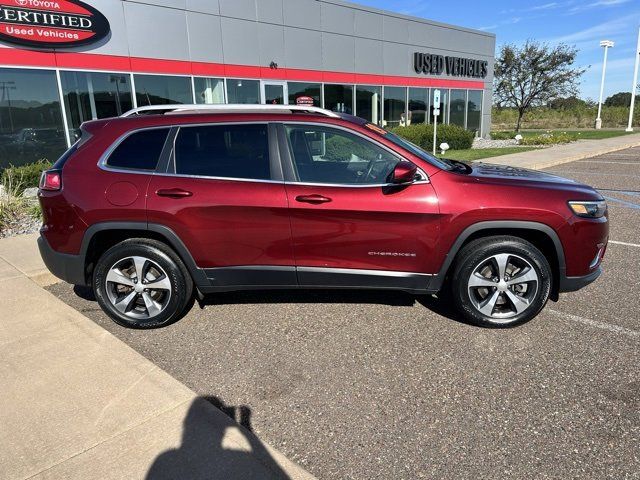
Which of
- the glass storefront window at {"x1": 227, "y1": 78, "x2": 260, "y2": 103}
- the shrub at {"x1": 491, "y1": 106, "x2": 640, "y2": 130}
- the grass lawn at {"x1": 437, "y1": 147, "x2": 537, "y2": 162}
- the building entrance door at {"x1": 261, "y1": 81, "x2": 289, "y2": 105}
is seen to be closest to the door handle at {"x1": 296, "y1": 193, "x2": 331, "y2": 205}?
the grass lawn at {"x1": 437, "y1": 147, "x2": 537, "y2": 162}

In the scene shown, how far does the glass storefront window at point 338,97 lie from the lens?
1861 cm

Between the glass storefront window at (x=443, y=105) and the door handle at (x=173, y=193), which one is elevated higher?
the glass storefront window at (x=443, y=105)

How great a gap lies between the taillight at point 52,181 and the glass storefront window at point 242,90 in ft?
41.1

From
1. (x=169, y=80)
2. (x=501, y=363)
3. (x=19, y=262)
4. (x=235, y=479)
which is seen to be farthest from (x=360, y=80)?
(x=235, y=479)

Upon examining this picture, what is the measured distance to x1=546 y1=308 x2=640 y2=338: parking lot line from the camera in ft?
12.1

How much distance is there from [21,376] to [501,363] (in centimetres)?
335

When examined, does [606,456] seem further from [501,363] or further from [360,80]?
[360,80]

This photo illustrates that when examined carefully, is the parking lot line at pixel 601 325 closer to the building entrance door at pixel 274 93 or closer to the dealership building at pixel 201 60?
the dealership building at pixel 201 60

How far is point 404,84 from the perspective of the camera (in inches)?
852

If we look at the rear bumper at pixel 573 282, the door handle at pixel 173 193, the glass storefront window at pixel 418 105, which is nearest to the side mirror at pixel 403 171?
the rear bumper at pixel 573 282

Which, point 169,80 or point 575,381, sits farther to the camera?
point 169,80

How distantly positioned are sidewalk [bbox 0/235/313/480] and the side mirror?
201 centimetres

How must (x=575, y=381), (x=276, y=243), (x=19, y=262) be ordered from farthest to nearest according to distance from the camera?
(x=19, y=262)
(x=276, y=243)
(x=575, y=381)

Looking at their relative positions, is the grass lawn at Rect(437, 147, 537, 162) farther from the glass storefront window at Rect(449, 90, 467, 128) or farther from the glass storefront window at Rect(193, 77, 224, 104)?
the glass storefront window at Rect(193, 77, 224, 104)
